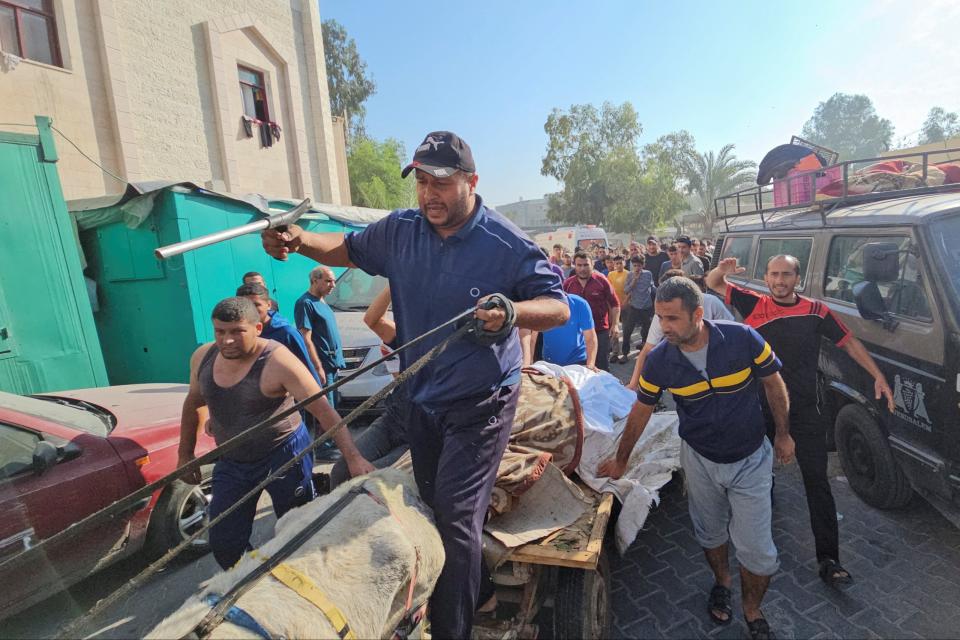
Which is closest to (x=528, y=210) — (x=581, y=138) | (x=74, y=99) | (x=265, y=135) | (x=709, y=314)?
(x=581, y=138)

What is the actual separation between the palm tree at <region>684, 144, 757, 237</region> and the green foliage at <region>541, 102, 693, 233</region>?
1868 mm

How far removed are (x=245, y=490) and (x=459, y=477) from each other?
5.26 ft

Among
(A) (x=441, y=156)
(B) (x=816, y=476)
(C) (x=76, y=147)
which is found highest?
(C) (x=76, y=147)

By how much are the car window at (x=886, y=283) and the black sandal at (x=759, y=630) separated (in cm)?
217

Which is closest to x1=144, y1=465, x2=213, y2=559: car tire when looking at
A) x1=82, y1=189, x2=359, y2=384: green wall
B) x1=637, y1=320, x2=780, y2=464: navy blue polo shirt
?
x1=637, y1=320, x2=780, y2=464: navy blue polo shirt

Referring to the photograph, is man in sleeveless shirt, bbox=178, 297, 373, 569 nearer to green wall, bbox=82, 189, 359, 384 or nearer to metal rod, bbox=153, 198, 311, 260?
metal rod, bbox=153, 198, 311, 260

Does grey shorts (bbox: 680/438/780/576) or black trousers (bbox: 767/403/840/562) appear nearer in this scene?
grey shorts (bbox: 680/438/780/576)

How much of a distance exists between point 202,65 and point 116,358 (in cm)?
774

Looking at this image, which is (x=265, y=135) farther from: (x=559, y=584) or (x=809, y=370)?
(x=559, y=584)

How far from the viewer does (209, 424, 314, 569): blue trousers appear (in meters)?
2.85

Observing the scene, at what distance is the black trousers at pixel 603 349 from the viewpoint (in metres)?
6.33

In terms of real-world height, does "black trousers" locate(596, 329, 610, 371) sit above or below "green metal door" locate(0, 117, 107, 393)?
below

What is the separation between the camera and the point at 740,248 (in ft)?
20.4

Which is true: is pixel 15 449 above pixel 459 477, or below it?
below
